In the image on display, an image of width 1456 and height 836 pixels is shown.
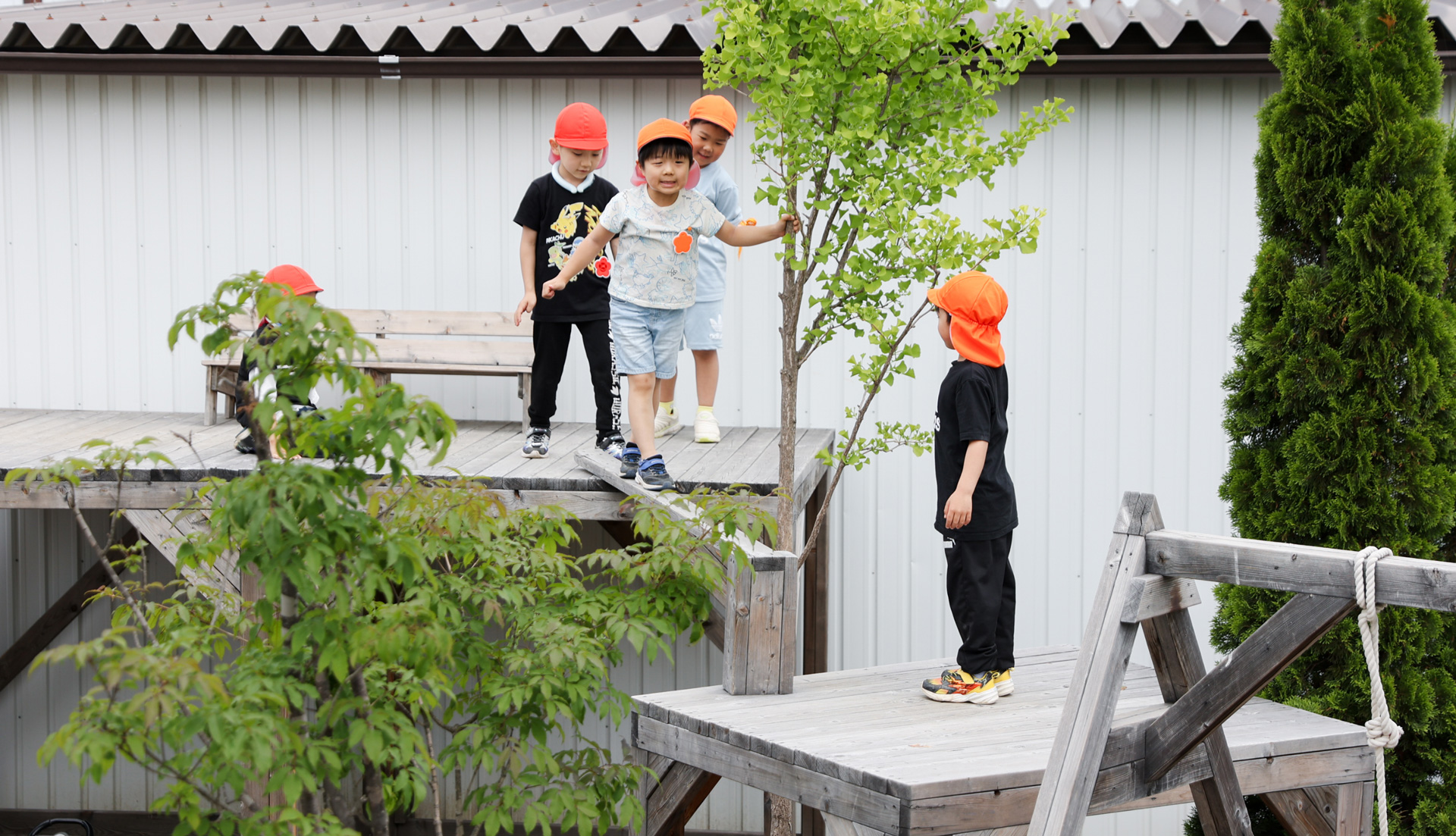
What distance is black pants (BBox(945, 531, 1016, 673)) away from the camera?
3609 millimetres

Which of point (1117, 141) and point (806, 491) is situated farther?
point (1117, 141)

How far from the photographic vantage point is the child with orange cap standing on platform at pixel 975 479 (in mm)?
3588

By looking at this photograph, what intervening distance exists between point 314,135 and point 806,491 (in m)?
3.08

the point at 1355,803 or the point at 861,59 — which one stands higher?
the point at 861,59

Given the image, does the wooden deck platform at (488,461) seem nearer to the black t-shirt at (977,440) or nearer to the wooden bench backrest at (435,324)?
the wooden bench backrest at (435,324)

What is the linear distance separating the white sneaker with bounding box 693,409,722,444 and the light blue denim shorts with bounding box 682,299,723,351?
0.29 metres

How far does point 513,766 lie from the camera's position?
296cm

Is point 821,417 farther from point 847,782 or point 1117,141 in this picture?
point 847,782

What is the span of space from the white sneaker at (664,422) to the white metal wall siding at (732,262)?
1.27 feet

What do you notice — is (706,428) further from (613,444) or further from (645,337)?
(645,337)

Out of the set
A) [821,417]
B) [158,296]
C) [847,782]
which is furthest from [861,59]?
[158,296]

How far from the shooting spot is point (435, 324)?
5.85 m

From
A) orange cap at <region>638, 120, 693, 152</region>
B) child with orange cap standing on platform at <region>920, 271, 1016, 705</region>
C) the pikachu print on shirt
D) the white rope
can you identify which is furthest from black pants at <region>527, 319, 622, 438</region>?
the white rope

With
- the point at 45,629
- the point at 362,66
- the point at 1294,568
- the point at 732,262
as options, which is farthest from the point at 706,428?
the point at 45,629
